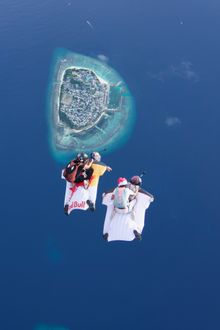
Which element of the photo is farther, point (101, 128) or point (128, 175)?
point (101, 128)

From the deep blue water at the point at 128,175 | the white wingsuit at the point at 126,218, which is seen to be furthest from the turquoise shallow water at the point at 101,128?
the white wingsuit at the point at 126,218

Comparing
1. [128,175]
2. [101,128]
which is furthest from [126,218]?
[101,128]

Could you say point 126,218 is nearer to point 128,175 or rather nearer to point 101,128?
point 128,175

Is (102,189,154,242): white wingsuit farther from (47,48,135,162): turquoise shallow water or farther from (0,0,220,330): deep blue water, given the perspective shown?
(47,48,135,162): turquoise shallow water

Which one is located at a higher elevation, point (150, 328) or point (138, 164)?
point (138, 164)
